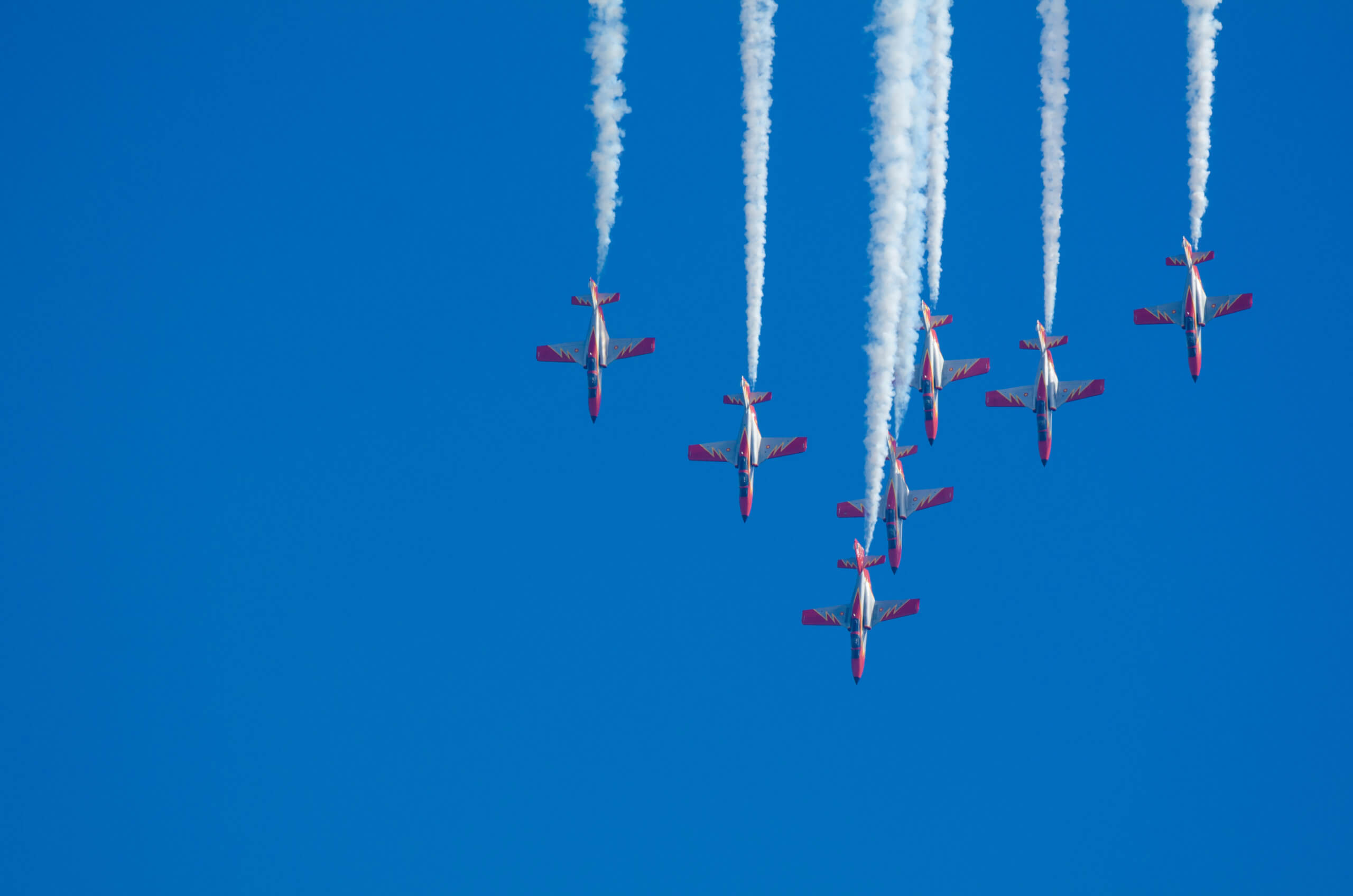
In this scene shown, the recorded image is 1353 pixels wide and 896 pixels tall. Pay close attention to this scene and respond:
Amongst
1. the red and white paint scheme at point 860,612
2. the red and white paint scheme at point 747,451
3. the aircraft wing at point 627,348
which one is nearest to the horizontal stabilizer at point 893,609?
the red and white paint scheme at point 860,612

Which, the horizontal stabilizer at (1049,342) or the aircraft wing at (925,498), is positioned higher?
the horizontal stabilizer at (1049,342)

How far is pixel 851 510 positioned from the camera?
3278 cm

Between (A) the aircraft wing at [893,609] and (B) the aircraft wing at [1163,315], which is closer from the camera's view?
(A) the aircraft wing at [893,609]

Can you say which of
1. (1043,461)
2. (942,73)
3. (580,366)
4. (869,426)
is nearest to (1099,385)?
(1043,461)

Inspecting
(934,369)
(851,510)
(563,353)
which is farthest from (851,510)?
(563,353)

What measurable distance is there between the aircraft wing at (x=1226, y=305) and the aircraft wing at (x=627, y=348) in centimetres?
1408

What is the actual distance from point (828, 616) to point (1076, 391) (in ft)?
28.2

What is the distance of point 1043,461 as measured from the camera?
36094mm

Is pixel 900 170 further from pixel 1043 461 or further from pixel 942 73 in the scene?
pixel 1043 461

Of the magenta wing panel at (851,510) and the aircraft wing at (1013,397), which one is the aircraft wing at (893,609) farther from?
the aircraft wing at (1013,397)

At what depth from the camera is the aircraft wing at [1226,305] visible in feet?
113

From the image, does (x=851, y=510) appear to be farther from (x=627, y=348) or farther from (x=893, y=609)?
(x=627, y=348)

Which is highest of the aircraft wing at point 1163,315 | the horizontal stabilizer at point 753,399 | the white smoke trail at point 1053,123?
the white smoke trail at point 1053,123

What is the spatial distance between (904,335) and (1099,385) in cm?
768
